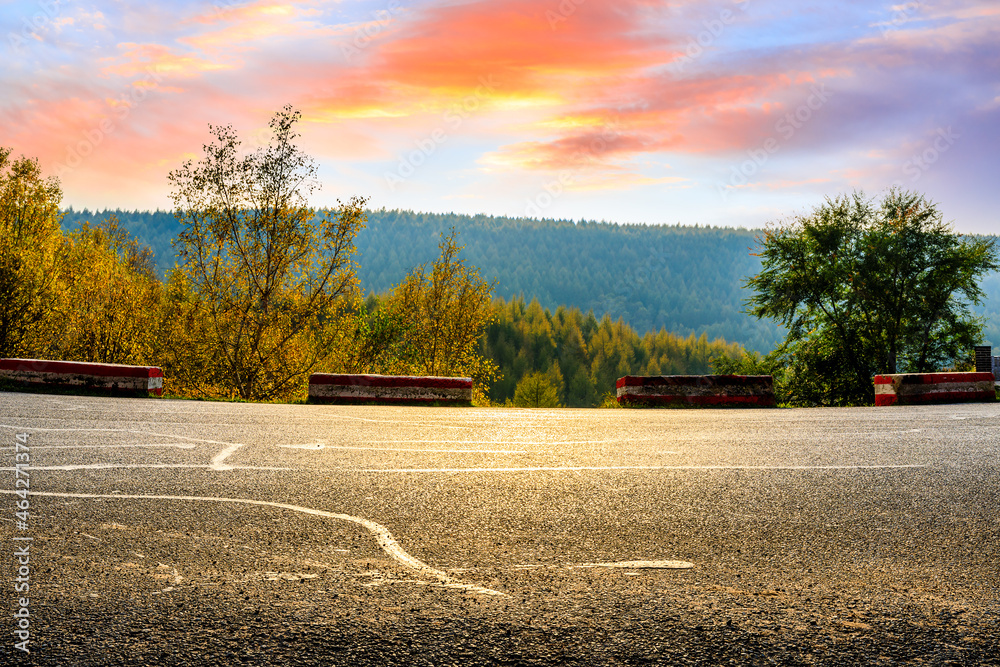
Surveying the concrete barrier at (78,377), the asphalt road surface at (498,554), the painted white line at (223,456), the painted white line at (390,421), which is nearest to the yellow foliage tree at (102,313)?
the concrete barrier at (78,377)

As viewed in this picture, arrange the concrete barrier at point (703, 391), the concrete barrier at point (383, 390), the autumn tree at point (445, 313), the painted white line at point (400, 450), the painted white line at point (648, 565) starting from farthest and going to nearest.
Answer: the autumn tree at point (445, 313)
the concrete barrier at point (703, 391)
the concrete barrier at point (383, 390)
the painted white line at point (400, 450)
the painted white line at point (648, 565)

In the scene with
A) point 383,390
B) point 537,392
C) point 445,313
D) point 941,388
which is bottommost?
point 537,392

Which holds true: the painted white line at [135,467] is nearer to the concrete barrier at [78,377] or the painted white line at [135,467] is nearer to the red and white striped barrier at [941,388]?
the concrete barrier at [78,377]

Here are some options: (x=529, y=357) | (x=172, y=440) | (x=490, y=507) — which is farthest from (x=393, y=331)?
(x=529, y=357)

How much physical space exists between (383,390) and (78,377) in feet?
22.2

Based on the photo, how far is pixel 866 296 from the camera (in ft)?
113

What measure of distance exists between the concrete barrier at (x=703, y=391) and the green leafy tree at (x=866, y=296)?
56.3 ft

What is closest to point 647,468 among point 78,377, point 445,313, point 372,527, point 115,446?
point 372,527

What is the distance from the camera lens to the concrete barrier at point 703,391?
58.3 feet

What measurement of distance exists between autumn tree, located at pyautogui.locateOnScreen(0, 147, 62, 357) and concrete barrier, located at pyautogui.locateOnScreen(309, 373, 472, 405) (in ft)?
61.0

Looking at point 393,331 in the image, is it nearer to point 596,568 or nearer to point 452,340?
point 452,340

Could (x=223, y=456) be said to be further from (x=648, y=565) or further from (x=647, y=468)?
(x=648, y=565)

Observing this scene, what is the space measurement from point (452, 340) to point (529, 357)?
96.4 m

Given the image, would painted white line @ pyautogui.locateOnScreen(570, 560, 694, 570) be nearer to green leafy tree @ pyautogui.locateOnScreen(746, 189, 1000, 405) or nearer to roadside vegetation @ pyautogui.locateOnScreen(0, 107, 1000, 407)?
roadside vegetation @ pyautogui.locateOnScreen(0, 107, 1000, 407)
